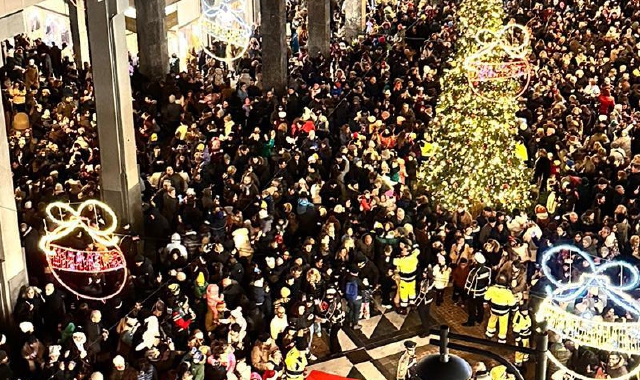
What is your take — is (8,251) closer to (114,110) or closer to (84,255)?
(84,255)

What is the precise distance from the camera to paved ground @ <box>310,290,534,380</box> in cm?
1301

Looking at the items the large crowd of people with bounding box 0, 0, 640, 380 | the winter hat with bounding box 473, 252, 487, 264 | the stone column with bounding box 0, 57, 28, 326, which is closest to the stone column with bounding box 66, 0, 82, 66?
the large crowd of people with bounding box 0, 0, 640, 380

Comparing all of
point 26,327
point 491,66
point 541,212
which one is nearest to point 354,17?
point 491,66

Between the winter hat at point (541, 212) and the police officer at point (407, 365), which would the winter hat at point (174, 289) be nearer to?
the police officer at point (407, 365)

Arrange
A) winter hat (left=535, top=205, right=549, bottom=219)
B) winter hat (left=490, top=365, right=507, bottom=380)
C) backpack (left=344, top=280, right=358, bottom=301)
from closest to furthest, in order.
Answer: winter hat (left=490, top=365, right=507, bottom=380) → backpack (left=344, top=280, right=358, bottom=301) → winter hat (left=535, top=205, right=549, bottom=219)

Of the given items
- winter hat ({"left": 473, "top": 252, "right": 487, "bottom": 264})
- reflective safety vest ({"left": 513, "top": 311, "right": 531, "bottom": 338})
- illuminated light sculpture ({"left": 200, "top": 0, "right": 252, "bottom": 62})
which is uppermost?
illuminated light sculpture ({"left": 200, "top": 0, "right": 252, "bottom": 62})

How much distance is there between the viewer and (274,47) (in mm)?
21375

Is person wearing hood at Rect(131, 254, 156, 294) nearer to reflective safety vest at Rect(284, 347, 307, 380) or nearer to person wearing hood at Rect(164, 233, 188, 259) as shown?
person wearing hood at Rect(164, 233, 188, 259)

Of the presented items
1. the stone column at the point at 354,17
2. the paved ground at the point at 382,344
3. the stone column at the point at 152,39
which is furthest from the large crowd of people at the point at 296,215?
the stone column at the point at 354,17

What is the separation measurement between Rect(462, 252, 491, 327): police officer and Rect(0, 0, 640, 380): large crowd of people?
3 cm

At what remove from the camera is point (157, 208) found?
14.9m

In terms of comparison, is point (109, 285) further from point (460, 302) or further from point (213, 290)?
point (460, 302)

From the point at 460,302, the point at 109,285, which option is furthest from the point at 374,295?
the point at 109,285

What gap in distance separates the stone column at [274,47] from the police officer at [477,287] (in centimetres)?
910
